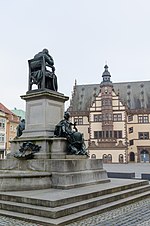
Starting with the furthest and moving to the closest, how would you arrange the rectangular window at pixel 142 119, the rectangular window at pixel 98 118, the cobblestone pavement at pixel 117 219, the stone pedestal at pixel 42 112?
the rectangular window at pixel 142 119 < the rectangular window at pixel 98 118 < the stone pedestal at pixel 42 112 < the cobblestone pavement at pixel 117 219

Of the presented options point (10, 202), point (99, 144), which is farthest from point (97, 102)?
point (10, 202)

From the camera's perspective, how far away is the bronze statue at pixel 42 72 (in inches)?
437

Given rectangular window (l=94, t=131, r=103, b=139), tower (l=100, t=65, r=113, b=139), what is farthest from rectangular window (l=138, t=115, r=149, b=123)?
rectangular window (l=94, t=131, r=103, b=139)

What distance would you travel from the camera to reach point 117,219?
6289mm

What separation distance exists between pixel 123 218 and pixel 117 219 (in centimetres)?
20

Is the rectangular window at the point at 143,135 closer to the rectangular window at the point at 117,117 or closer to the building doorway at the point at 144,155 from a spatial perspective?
the building doorway at the point at 144,155

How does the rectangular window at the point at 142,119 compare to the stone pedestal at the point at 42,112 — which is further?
the rectangular window at the point at 142,119

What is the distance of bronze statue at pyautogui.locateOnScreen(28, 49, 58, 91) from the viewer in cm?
1110

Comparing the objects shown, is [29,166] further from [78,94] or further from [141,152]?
[78,94]

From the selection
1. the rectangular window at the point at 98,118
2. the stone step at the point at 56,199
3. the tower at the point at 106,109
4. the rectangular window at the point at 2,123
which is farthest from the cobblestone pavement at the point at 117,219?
the rectangular window at the point at 98,118

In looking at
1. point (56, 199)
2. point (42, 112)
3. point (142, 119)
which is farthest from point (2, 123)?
point (56, 199)

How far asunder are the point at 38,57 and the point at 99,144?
43626mm

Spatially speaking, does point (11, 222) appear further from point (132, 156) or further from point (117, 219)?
point (132, 156)

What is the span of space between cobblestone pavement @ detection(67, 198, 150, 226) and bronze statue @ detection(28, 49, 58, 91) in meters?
5.82
